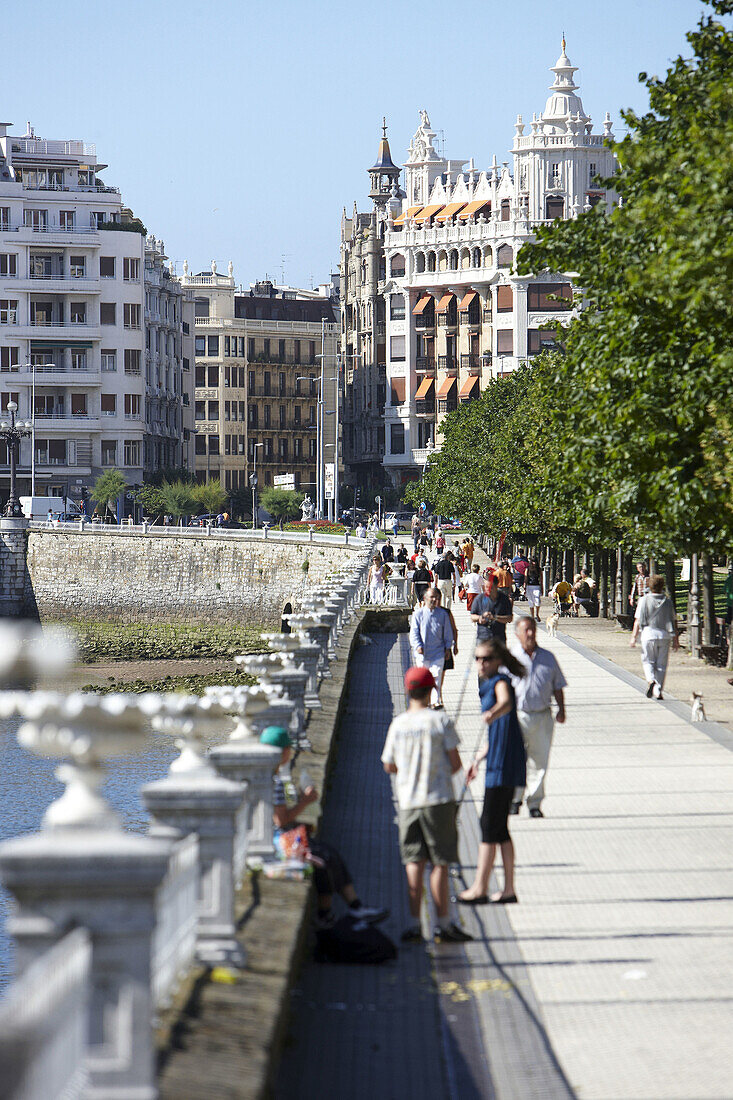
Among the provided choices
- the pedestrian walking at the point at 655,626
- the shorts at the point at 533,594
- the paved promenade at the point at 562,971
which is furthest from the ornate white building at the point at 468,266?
the paved promenade at the point at 562,971

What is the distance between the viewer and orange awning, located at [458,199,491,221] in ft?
375

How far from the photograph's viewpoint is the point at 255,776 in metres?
8.83

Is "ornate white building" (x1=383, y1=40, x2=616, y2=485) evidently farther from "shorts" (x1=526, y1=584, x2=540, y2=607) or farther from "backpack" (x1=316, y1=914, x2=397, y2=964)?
"backpack" (x1=316, y1=914, x2=397, y2=964)

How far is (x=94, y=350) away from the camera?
9919 cm

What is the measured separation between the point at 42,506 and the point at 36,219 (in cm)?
1900

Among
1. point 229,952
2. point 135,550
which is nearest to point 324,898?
point 229,952

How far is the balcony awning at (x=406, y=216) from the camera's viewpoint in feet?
394

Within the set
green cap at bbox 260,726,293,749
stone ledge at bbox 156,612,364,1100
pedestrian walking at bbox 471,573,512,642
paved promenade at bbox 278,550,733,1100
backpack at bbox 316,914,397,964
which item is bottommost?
paved promenade at bbox 278,550,733,1100

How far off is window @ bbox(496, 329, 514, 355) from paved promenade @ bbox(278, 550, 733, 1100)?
94441mm

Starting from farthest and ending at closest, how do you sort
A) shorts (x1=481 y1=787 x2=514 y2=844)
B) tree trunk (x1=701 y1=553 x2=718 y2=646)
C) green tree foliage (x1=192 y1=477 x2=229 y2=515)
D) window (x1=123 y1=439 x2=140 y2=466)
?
green tree foliage (x1=192 y1=477 x2=229 y2=515), window (x1=123 y1=439 x2=140 y2=466), tree trunk (x1=701 y1=553 x2=718 y2=646), shorts (x1=481 y1=787 x2=514 y2=844)

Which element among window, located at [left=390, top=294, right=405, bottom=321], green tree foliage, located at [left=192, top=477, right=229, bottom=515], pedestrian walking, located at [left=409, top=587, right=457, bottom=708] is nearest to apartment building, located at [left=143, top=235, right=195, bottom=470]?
green tree foliage, located at [left=192, top=477, right=229, bottom=515]

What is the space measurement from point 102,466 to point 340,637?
248ft

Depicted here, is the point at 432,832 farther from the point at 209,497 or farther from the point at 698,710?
the point at 209,497

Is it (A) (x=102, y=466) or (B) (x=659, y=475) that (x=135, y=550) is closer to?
(A) (x=102, y=466)
